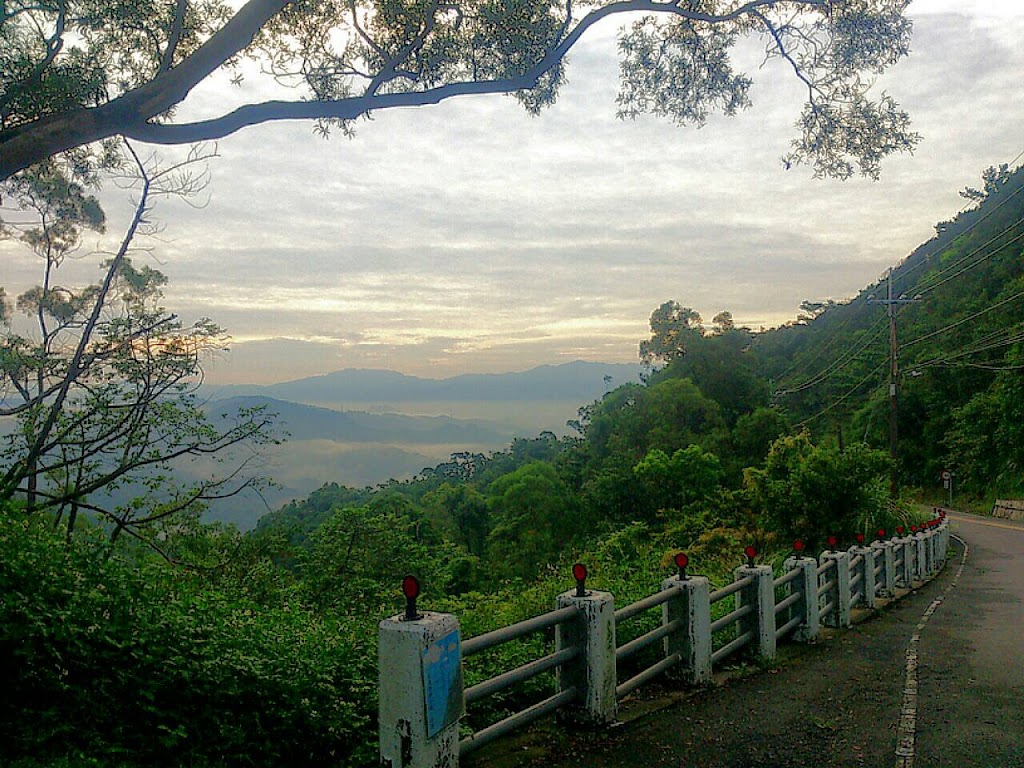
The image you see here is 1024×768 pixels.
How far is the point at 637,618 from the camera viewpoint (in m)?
8.54

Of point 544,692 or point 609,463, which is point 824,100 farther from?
point 609,463

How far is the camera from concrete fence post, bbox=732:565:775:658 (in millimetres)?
7953

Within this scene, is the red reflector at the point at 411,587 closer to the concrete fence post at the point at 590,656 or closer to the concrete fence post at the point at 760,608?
the concrete fence post at the point at 590,656

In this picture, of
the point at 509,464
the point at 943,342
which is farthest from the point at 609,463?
the point at 943,342

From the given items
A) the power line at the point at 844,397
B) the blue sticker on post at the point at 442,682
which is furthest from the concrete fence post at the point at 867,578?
the power line at the point at 844,397

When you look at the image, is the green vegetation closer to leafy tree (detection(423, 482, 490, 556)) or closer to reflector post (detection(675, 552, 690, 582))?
leafy tree (detection(423, 482, 490, 556))

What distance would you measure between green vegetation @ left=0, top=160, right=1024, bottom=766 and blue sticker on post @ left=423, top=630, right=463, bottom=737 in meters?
1.42

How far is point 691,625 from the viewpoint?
264 inches

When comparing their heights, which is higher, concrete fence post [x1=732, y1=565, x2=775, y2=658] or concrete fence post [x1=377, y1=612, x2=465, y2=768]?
concrete fence post [x1=377, y1=612, x2=465, y2=768]

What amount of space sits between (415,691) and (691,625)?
347 centimetres

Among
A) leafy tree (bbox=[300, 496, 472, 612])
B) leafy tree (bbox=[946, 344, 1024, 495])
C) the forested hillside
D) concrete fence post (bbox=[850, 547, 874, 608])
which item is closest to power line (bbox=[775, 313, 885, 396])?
the forested hillside

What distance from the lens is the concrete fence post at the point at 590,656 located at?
17.7ft

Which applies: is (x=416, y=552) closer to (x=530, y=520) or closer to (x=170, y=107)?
(x=170, y=107)

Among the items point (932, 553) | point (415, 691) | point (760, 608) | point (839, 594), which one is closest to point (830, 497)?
point (932, 553)
